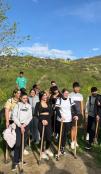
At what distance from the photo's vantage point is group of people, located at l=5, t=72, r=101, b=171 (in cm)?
1266

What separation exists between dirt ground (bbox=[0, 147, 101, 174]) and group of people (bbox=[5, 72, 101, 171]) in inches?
13.0

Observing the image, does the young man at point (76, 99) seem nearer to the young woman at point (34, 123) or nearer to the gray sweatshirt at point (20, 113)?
the young woman at point (34, 123)

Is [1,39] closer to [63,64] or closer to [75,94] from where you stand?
[75,94]

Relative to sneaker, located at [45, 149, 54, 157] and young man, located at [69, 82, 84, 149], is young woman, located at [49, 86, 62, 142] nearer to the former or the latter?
young man, located at [69, 82, 84, 149]

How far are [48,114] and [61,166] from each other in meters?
1.80

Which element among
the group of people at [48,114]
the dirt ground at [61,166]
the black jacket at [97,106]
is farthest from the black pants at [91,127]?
the dirt ground at [61,166]

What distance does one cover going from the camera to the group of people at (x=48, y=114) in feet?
41.5

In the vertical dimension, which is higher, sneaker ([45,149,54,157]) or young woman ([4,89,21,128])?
young woman ([4,89,21,128])

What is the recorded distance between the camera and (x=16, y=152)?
41.0ft

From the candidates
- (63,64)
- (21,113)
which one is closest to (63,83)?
(63,64)

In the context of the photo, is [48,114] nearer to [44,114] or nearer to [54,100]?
[44,114]

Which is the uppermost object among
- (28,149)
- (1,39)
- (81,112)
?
(1,39)

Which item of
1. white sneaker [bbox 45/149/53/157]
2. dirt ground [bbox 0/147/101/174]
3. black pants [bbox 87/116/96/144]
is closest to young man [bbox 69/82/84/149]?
black pants [bbox 87/116/96/144]

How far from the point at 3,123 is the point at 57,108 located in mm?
4798
